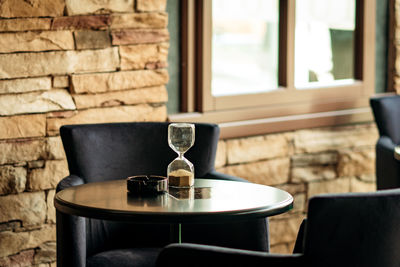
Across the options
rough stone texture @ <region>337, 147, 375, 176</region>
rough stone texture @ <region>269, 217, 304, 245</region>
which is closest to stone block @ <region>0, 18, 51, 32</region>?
rough stone texture @ <region>269, 217, 304, 245</region>

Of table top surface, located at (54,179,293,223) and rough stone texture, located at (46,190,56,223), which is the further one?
rough stone texture, located at (46,190,56,223)

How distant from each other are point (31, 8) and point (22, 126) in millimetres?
511

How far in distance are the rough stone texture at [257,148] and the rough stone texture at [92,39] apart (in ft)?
2.80

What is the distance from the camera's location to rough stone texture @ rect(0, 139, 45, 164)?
3043mm

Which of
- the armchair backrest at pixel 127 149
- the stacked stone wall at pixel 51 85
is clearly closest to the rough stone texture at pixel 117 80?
the stacked stone wall at pixel 51 85

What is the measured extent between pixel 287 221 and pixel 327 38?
1110 millimetres

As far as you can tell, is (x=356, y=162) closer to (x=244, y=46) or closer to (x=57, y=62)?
(x=244, y=46)

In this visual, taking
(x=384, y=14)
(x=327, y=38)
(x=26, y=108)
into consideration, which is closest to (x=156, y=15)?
(x=26, y=108)

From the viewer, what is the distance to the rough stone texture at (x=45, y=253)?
3197 mm

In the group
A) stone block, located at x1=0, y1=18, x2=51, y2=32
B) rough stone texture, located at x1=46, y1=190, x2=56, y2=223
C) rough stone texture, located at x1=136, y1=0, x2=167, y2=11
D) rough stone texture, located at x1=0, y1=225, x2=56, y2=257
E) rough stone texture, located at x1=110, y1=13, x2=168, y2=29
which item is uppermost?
rough stone texture, located at x1=136, y1=0, x2=167, y2=11

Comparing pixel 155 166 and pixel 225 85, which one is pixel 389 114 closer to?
pixel 225 85

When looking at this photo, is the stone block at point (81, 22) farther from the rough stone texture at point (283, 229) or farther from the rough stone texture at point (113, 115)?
the rough stone texture at point (283, 229)

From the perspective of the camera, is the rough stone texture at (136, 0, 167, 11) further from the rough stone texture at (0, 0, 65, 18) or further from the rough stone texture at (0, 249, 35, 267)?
the rough stone texture at (0, 249, 35, 267)

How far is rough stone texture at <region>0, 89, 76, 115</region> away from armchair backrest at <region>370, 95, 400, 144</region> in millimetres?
1581
